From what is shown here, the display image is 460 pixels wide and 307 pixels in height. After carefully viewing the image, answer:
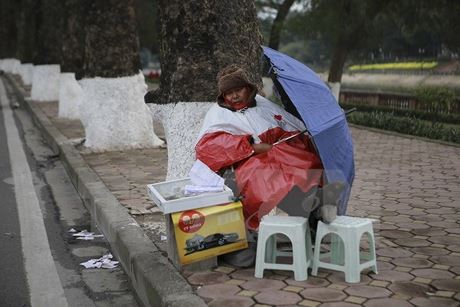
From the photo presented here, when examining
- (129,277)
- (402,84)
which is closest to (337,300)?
(129,277)

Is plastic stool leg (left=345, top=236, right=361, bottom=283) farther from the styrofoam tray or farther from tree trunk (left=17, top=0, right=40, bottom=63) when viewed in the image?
tree trunk (left=17, top=0, right=40, bottom=63)

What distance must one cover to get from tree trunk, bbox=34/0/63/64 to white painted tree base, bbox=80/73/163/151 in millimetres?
10151

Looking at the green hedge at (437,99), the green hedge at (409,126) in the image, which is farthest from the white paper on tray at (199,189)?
the green hedge at (437,99)

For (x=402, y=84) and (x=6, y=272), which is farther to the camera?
(x=402, y=84)

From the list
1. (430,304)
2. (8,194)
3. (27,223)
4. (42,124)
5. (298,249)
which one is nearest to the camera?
(430,304)

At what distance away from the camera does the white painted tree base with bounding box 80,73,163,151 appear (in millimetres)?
9672

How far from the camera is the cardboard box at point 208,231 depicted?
3855 mm

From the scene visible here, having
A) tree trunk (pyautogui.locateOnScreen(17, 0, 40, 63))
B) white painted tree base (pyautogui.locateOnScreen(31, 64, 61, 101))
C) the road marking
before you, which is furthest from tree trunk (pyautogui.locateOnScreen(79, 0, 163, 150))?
tree trunk (pyautogui.locateOnScreen(17, 0, 40, 63))

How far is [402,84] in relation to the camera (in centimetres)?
2255

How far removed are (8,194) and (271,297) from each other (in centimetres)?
467

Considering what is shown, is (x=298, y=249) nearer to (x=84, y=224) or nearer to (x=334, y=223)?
(x=334, y=223)

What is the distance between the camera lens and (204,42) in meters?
5.66

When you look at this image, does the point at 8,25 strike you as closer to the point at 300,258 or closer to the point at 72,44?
the point at 72,44

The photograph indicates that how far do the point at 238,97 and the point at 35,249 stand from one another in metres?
2.24
